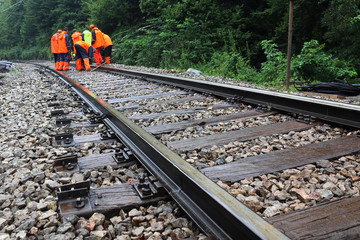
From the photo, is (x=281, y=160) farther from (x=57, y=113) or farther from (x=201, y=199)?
(x=57, y=113)

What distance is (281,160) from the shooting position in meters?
2.32

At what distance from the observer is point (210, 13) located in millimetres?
15211

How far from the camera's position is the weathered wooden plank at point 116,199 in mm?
1899

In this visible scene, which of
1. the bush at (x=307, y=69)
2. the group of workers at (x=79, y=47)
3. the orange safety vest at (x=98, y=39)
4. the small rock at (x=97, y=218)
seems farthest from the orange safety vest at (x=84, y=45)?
the small rock at (x=97, y=218)

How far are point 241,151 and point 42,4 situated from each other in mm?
37676

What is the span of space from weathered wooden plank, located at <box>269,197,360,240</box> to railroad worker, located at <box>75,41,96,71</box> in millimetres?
11678

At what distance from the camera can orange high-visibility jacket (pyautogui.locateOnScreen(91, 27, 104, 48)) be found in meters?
13.3

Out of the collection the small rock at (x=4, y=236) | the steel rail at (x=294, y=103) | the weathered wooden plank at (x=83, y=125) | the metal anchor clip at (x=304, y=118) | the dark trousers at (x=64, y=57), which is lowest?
the small rock at (x=4, y=236)

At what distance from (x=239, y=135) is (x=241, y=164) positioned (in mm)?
732

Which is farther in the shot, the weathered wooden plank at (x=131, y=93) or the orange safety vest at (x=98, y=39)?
the orange safety vest at (x=98, y=39)

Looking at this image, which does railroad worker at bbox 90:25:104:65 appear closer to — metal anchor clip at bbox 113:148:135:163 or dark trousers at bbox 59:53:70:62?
dark trousers at bbox 59:53:70:62

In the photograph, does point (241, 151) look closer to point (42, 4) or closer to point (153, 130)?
point (153, 130)

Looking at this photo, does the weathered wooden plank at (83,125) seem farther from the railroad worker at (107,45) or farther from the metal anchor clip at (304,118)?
the railroad worker at (107,45)

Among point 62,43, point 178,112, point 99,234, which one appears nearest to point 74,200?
point 99,234
